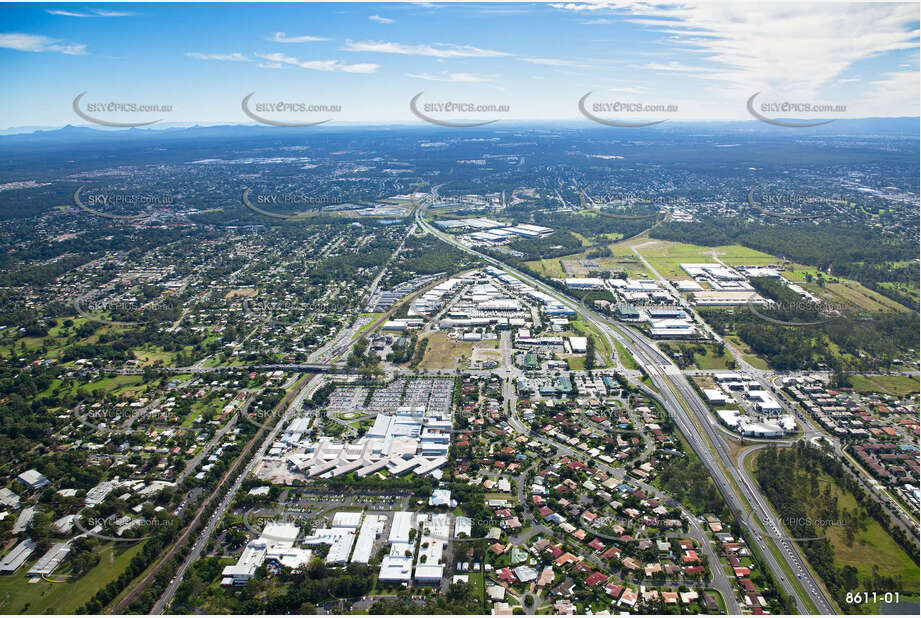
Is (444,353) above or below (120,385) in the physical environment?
above

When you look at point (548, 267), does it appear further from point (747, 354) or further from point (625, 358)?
point (747, 354)

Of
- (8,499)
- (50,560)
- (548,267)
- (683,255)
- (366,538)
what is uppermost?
(683,255)

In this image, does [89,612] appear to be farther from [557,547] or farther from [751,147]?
[751,147]

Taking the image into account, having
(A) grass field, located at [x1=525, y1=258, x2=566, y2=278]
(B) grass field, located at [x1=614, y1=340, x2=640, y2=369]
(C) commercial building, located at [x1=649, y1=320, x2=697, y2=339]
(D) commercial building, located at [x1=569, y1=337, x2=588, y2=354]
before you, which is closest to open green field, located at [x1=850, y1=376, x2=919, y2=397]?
(C) commercial building, located at [x1=649, y1=320, x2=697, y2=339]

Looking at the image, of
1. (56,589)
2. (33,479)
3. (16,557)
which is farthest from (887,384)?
(33,479)

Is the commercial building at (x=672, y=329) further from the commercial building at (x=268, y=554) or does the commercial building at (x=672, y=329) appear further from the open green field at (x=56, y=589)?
the open green field at (x=56, y=589)

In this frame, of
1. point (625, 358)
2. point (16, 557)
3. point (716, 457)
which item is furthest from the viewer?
point (625, 358)

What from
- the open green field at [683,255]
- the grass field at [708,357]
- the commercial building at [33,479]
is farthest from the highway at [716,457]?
the commercial building at [33,479]
